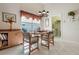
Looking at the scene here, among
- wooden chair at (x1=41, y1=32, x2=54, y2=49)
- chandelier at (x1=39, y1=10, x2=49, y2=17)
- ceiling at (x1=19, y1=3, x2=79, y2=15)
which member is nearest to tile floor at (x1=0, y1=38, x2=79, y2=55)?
wooden chair at (x1=41, y1=32, x2=54, y2=49)

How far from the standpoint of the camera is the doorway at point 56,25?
2.63 m

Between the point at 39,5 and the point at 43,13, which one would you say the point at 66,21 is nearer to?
the point at 43,13

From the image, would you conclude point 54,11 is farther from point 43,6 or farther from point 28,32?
point 28,32

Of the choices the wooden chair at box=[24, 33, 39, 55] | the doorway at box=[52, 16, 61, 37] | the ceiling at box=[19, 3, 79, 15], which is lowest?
the wooden chair at box=[24, 33, 39, 55]

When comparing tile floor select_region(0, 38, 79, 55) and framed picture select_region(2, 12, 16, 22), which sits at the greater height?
framed picture select_region(2, 12, 16, 22)

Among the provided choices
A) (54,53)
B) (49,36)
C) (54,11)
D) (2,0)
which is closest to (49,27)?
(49,36)

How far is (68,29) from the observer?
9.00ft

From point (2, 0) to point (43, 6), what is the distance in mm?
934

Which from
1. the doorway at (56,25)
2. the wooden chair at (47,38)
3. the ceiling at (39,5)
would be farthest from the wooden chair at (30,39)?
the ceiling at (39,5)

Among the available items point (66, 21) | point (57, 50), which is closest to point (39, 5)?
point (66, 21)

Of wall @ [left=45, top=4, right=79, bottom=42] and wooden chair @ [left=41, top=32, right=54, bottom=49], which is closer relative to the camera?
wall @ [left=45, top=4, right=79, bottom=42]

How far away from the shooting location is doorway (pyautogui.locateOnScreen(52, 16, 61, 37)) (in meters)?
2.63

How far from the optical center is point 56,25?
2660mm

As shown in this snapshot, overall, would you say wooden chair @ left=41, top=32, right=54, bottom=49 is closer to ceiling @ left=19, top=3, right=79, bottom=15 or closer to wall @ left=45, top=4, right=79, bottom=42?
wall @ left=45, top=4, right=79, bottom=42
